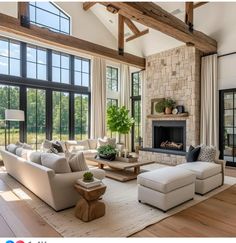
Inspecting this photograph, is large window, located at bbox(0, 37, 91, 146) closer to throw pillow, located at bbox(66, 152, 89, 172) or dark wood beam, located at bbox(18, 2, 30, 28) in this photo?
dark wood beam, located at bbox(18, 2, 30, 28)

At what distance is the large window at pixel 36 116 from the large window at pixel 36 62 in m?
0.51

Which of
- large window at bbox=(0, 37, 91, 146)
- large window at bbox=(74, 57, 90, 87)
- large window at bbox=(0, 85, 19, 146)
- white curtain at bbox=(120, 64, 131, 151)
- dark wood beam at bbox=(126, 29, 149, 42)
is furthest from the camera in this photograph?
white curtain at bbox=(120, 64, 131, 151)

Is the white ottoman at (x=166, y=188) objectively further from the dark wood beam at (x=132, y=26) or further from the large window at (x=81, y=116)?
the dark wood beam at (x=132, y=26)

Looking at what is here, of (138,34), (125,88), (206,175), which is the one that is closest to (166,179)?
(206,175)

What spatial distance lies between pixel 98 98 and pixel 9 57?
3.28 meters

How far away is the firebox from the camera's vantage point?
22.5 feet

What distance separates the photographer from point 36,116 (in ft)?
23.1

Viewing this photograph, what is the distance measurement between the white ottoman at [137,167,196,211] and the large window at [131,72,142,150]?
560 centimetres

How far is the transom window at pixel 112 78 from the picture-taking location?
9.14 m

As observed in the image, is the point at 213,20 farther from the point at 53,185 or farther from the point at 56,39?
the point at 53,185

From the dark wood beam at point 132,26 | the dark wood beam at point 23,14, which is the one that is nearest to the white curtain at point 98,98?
the dark wood beam at point 132,26

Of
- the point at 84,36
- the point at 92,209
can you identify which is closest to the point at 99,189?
the point at 92,209

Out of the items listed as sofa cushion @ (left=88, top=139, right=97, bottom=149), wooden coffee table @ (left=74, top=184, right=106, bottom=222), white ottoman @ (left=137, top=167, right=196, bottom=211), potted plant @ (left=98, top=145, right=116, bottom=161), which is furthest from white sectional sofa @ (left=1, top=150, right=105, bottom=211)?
sofa cushion @ (left=88, top=139, right=97, bottom=149)

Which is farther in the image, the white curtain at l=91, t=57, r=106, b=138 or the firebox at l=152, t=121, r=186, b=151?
the white curtain at l=91, t=57, r=106, b=138
